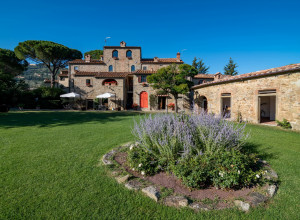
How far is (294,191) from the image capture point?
90.8 inches

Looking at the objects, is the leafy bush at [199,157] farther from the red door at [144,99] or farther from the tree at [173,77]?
the red door at [144,99]

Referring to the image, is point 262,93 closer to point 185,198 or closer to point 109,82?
point 185,198

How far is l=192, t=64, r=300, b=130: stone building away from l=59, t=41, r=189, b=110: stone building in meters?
8.63

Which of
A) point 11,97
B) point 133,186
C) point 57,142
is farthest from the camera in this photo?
point 11,97

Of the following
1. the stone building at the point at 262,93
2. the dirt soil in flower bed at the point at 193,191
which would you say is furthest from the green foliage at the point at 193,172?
the stone building at the point at 262,93

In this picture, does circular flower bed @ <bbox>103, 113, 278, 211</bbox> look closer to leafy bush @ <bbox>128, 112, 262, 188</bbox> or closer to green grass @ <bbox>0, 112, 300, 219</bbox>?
leafy bush @ <bbox>128, 112, 262, 188</bbox>

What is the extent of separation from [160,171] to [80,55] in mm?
31455

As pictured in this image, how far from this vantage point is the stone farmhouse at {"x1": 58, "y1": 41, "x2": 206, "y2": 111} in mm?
20438

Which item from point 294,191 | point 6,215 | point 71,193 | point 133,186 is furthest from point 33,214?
point 294,191

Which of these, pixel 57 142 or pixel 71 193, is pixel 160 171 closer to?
pixel 71 193

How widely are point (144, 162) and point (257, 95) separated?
9.72 meters

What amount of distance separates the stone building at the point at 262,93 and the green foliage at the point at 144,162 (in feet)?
14.0

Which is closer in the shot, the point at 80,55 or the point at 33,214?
the point at 33,214

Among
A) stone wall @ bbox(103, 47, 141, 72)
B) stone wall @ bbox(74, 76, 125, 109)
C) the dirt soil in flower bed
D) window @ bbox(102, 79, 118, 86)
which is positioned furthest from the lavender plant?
stone wall @ bbox(103, 47, 141, 72)
